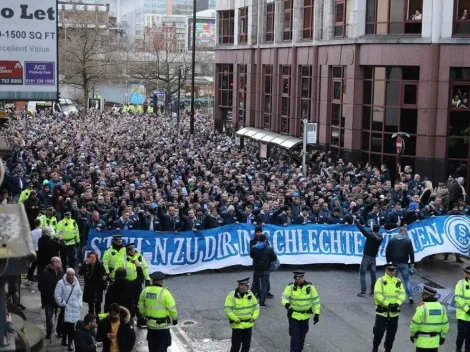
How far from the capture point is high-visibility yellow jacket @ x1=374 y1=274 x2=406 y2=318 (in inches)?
476

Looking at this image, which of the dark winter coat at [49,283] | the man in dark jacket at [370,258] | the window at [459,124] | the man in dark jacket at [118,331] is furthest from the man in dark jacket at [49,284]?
the window at [459,124]

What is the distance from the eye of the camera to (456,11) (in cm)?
2920

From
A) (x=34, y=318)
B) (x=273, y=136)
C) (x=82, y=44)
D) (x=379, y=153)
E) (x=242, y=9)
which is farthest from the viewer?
(x=82, y=44)

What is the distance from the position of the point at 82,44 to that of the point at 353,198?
124 feet

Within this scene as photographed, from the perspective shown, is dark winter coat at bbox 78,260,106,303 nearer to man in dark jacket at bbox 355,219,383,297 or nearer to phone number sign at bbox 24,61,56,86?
man in dark jacket at bbox 355,219,383,297

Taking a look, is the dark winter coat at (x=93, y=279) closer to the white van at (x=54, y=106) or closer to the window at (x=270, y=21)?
the window at (x=270, y=21)

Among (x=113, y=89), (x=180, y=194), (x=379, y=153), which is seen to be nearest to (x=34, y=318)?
(x=180, y=194)

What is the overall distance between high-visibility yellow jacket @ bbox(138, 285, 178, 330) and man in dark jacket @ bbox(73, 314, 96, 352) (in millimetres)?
1295

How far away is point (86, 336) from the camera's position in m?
9.93

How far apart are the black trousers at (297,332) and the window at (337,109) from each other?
22.1 m

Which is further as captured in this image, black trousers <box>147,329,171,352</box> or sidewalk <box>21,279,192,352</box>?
sidewalk <box>21,279,192,352</box>

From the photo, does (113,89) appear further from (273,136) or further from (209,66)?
(273,136)

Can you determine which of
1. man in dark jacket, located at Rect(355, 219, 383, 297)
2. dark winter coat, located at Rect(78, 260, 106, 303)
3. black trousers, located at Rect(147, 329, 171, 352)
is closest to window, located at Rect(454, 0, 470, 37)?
man in dark jacket, located at Rect(355, 219, 383, 297)

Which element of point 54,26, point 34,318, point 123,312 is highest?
point 54,26
